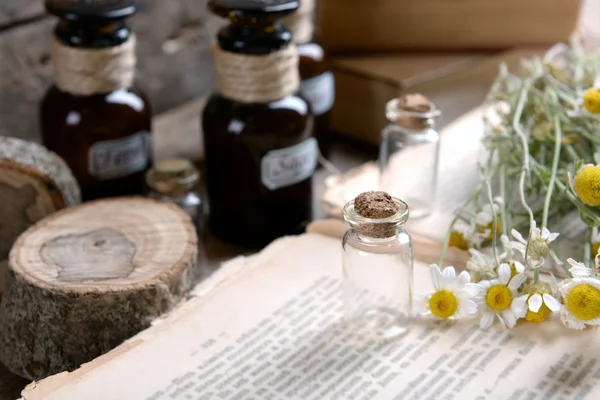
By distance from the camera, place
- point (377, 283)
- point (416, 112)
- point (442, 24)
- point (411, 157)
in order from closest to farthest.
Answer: point (377, 283)
point (416, 112)
point (411, 157)
point (442, 24)

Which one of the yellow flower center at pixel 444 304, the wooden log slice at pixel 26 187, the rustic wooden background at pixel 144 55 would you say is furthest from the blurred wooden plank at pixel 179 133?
the yellow flower center at pixel 444 304

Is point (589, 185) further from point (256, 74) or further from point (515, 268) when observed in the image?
point (256, 74)

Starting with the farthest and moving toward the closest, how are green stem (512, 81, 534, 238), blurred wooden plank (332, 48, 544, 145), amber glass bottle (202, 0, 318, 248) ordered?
blurred wooden plank (332, 48, 544, 145), amber glass bottle (202, 0, 318, 248), green stem (512, 81, 534, 238)

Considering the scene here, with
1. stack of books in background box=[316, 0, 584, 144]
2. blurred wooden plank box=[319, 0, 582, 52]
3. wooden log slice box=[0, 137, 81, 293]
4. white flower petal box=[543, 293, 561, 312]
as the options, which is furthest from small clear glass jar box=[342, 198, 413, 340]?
blurred wooden plank box=[319, 0, 582, 52]

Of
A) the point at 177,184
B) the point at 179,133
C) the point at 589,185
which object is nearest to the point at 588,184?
the point at 589,185

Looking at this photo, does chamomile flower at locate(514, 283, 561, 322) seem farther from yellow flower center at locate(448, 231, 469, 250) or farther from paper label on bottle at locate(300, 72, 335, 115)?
paper label on bottle at locate(300, 72, 335, 115)

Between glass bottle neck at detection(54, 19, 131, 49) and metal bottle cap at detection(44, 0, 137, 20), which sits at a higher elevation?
metal bottle cap at detection(44, 0, 137, 20)

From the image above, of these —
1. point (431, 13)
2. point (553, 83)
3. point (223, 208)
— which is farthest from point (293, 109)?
point (431, 13)
